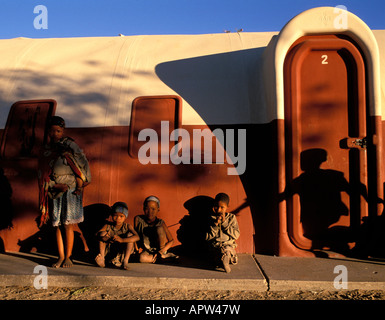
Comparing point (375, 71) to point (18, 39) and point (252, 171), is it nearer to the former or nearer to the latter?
point (252, 171)

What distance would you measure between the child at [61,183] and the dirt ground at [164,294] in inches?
23.4

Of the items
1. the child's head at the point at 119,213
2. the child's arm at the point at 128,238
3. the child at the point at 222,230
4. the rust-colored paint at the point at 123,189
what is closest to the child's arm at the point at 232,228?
the child at the point at 222,230

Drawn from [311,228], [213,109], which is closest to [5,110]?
[213,109]

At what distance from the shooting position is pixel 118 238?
165 inches

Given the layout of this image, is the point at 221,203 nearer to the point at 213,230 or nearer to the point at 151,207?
the point at 213,230

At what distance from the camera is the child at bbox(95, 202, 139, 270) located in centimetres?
418

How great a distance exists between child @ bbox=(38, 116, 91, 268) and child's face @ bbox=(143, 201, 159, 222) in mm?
818

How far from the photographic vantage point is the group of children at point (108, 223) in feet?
13.7

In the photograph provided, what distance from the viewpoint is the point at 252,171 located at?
4.78 metres

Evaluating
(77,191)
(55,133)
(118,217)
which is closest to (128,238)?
(118,217)

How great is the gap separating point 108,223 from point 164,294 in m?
1.34

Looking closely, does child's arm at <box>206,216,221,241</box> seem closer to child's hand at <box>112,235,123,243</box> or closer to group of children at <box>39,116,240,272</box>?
group of children at <box>39,116,240,272</box>

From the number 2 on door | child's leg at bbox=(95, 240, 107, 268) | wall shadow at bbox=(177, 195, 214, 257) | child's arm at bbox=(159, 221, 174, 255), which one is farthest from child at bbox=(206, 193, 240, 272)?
the number 2 on door

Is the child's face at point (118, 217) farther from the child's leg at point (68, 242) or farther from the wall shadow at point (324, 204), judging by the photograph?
the wall shadow at point (324, 204)
